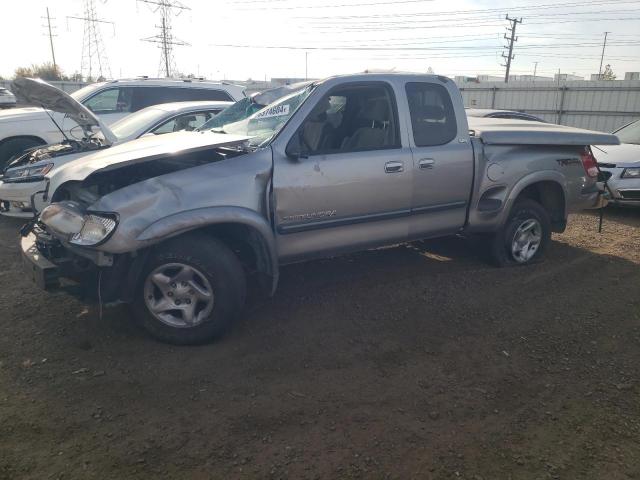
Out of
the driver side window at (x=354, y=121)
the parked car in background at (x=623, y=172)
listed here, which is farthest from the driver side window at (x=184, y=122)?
the parked car in background at (x=623, y=172)

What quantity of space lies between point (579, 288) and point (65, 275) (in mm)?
4618

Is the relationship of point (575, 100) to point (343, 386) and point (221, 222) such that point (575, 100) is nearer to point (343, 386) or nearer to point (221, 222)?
point (221, 222)

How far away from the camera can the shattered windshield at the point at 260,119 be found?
4.18 m

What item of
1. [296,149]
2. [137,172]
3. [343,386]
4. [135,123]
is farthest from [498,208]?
[135,123]

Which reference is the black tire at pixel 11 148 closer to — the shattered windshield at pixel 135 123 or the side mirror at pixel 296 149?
the shattered windshield at pixel 135 123

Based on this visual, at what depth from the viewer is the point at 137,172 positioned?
4051mm

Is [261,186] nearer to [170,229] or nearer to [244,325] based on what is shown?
[170,229]

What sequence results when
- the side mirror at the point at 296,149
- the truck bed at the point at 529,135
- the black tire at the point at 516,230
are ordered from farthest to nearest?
the black tire at the point at 516,230
the truck bed at the point at 529,135
the side mirror at the point at 296,149

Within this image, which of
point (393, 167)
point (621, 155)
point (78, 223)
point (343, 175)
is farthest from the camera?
point (621, 155)

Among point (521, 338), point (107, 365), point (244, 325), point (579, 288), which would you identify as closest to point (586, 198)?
point (579, 288)

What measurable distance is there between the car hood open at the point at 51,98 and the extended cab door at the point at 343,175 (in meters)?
2.22

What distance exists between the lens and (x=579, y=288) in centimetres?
512

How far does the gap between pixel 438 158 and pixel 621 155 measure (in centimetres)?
548

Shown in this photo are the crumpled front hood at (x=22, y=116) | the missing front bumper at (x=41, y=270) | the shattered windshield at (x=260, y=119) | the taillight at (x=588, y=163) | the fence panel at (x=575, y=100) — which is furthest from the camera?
the fence panel at (x=575, y=100)
